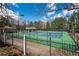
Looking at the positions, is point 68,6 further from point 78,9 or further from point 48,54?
point 48,54

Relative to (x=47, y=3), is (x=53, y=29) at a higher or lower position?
lower

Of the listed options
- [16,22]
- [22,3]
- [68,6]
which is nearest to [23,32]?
[16,22]

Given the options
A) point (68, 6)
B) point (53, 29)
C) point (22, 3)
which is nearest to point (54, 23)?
point (53, 29)

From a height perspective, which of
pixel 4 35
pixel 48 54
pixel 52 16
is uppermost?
pixel 52 16

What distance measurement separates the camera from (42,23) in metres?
2.07

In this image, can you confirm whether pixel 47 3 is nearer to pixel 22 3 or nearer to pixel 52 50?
pixel 22 3

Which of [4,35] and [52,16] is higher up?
[52,16]

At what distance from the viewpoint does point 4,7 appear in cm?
209

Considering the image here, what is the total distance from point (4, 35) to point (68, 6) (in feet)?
1.88

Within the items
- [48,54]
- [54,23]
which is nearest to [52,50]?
[48,54]

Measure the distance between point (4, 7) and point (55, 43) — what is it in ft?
1.67

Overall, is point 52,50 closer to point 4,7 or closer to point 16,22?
point 16,22

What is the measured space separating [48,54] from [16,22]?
14.6 inches

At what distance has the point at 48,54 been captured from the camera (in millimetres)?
2066
